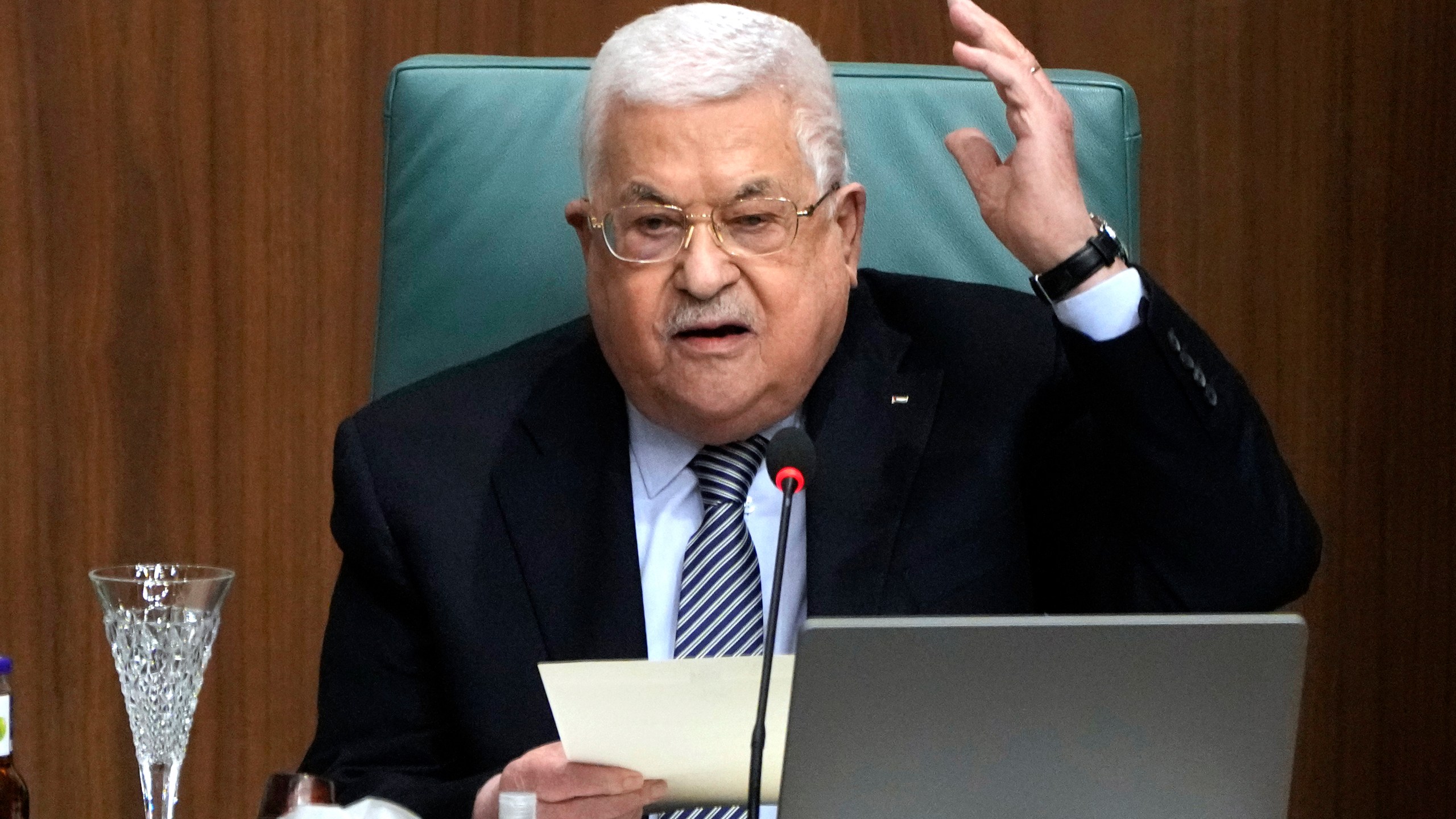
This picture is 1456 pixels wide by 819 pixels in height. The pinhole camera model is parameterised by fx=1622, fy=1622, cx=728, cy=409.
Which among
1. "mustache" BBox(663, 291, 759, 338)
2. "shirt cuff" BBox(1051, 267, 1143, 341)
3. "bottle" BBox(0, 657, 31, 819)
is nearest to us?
"bottle" BBox(0, 657, 31, 819)

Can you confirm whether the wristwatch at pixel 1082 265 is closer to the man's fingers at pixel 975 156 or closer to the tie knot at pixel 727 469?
the man's fingers at pixel 975 156

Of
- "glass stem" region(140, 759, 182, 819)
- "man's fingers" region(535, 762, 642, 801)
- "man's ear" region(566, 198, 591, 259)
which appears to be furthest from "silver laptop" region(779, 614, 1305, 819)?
"man's ear" region(566, 198, 591, 259)

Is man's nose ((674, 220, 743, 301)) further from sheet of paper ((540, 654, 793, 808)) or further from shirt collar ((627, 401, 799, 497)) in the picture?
sheet of paper ((540, 654, 793, 808))

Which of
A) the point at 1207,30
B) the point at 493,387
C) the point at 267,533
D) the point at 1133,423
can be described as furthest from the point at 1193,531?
the point at 267,533

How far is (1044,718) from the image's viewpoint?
0.82m

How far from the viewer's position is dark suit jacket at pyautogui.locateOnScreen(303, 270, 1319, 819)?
136cm

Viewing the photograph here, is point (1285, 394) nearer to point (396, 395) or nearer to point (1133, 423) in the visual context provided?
point (1133, 423)

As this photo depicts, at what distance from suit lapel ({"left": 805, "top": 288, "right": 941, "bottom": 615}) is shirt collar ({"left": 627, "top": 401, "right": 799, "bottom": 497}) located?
0.05m

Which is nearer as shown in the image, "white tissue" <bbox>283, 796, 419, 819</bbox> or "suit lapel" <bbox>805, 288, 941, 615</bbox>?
"white tissue" <bbox>283, 796, 419, 819</bbox>

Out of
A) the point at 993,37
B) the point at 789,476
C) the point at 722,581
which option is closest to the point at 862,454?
the point at 722,581

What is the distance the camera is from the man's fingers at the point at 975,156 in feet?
4.78

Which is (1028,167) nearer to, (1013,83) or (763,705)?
(1013,83)

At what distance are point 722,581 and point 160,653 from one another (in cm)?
55

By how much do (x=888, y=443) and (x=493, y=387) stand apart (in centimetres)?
38
